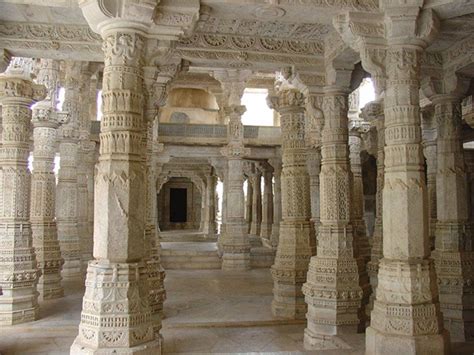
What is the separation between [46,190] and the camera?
10039mm

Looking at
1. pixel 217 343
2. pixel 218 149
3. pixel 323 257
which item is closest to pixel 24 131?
pixel 217 343

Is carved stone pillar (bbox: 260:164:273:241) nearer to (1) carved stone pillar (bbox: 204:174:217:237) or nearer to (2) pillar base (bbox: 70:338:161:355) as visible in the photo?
(1) carved stone pillar (bbox: 204:174:217:237)

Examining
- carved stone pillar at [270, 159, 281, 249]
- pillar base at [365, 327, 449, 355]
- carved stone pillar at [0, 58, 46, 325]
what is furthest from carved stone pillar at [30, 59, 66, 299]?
carved stone pillar at [270, 159, 281, 249]

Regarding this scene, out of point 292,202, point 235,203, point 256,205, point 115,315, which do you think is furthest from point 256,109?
point 115,315

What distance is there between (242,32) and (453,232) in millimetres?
4334

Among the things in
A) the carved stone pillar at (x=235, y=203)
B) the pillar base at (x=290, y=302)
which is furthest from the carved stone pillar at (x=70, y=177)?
the pillar base at (x=290, y=302)

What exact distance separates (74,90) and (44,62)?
157 centimetres

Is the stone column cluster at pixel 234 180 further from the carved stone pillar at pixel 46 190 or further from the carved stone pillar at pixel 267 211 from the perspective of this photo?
the carved stone pillar at pixel 46 190

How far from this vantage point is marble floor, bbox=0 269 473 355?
6461mm

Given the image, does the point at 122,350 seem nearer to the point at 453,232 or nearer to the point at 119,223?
the point at 119,223

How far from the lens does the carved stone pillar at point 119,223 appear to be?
4.43 metres

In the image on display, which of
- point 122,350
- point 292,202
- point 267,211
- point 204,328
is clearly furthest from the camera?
point 267,211

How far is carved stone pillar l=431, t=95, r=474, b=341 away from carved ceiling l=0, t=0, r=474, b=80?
1.03 metres

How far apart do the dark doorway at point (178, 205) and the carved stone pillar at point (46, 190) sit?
19.4 metres
